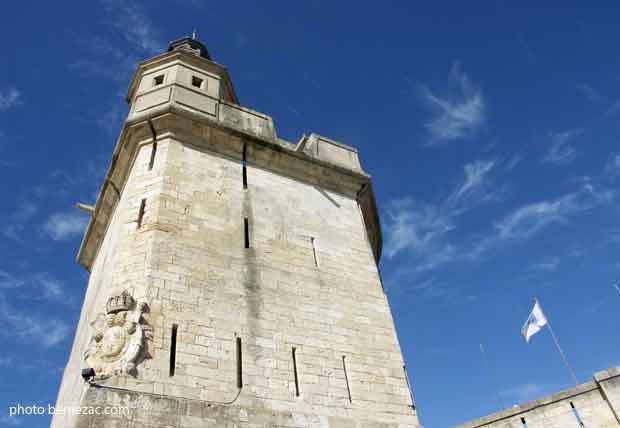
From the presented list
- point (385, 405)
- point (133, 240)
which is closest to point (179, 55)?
point (133, 240)

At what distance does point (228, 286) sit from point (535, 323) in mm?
10259

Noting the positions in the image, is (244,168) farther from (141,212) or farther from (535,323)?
(535,323)

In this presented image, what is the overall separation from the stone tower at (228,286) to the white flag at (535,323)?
6.31m

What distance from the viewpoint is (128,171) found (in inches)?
397

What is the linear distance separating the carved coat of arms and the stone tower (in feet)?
0.05

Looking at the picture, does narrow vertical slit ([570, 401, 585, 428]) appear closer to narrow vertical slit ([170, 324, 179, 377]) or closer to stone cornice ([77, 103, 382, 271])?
stone cornice ([77, 103, 382, 271])

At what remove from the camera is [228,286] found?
298 inches

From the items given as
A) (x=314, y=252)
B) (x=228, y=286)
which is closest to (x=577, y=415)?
(x=314, y=252)

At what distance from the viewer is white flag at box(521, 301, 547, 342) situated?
13.4 meters

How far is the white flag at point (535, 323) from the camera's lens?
13.4 meters

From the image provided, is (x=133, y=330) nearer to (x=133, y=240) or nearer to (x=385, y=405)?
(x=133, y=240)

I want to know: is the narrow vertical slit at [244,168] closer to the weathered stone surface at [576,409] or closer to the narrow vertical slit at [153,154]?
the narrow vertical slit at [153,154]

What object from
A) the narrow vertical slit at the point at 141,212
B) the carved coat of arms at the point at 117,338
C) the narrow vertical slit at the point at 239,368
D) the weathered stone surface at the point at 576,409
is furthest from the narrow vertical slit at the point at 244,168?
the weathered stone surface at the point at 576,409

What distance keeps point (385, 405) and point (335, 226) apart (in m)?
4.00
